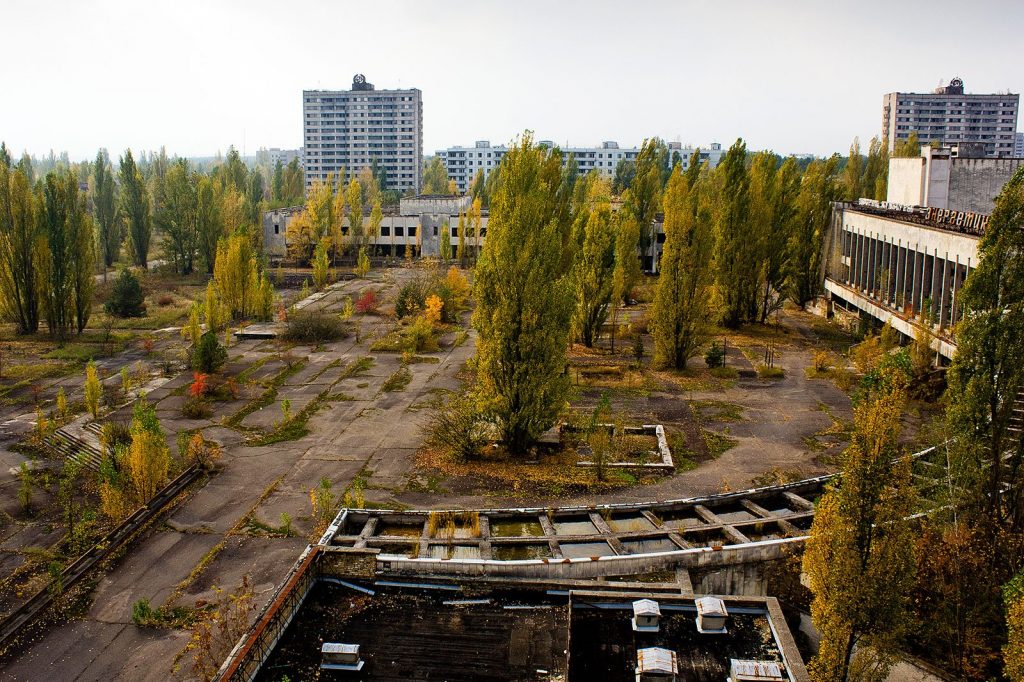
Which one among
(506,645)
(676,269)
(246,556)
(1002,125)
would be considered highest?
(1002,125)

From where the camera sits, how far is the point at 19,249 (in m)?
35.7

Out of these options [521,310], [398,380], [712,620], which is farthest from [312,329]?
[712,620]

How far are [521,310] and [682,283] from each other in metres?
11.0

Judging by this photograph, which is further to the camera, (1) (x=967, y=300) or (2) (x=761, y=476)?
(2) (x=761, y=476)

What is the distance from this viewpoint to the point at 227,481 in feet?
66.1

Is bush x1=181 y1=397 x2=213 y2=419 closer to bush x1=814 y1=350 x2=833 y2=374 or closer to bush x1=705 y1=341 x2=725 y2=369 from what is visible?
bush x1=705 y1=341 x2=725 y2=369

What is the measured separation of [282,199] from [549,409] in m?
72.7

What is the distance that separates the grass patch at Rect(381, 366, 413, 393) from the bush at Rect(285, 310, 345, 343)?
6.58 meters

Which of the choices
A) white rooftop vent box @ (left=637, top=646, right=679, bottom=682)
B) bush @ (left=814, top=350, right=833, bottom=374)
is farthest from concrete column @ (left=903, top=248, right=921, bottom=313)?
white rooftop vent box @ (left=637, top=646, right=679, bottom=682)

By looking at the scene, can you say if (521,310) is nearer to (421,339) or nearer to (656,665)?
(656,665)

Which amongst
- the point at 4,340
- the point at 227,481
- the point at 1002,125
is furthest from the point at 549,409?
the point at 1002,125

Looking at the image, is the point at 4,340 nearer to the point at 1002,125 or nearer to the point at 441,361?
the point at 441,361

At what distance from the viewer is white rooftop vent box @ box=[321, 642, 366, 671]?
1041 cm

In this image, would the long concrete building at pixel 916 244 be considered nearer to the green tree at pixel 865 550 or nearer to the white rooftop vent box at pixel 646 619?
the green tree at pixel 865 550
